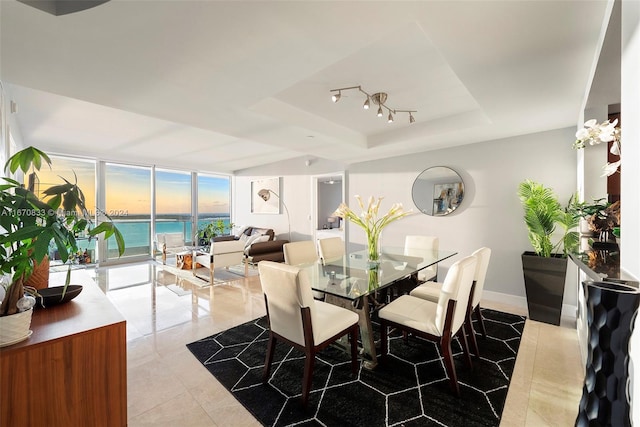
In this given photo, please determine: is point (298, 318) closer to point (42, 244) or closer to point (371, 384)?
point (371, 384)

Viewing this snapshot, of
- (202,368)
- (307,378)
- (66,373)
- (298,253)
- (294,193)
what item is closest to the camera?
(66,373)

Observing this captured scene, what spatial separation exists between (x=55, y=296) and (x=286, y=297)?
1301 millimetres

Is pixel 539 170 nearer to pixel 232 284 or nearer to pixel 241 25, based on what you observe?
pixel 241 25

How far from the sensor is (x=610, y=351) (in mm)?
968

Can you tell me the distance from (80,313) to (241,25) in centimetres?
180

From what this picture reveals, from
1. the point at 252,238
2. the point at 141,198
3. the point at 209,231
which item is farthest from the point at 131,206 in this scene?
the point at 252,238

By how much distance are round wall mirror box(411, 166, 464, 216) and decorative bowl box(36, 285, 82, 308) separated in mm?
4226

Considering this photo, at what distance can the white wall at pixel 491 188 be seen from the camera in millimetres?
3338

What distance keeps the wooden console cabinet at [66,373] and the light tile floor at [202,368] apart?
0.56 meters

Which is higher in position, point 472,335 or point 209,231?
point 209,231

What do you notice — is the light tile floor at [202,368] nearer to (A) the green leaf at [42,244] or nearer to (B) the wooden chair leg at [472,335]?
(B) the wooden chair leg at [472,335]

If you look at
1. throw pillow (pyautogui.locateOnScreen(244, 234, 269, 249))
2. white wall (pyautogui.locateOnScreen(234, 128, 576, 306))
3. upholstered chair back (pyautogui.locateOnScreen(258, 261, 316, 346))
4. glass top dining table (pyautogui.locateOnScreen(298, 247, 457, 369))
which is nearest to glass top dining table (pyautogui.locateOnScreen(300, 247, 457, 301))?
glass top dining table (pyautogui.locateOnScreen(298, 247, 457, 369))

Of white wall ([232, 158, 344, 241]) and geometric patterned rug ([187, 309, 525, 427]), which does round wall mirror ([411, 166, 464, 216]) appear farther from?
geometric patterned rug ([187, 309, 525, 427])

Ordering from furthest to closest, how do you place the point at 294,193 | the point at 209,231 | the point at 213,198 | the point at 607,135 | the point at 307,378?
the point at 213,198, the point at 209,231, the point at 294,193, the point at 307,378, the point at 607,135
